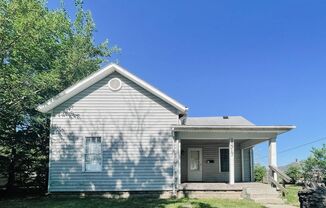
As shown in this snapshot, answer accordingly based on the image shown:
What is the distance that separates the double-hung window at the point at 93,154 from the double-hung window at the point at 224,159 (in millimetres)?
6999

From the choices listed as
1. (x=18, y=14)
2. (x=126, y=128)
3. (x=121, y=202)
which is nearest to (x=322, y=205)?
(x=121, y=202)

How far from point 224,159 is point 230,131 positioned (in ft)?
13.3

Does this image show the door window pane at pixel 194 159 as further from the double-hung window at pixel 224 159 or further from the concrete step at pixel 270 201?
the concrete step at pixel 270 201

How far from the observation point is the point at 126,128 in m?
15.2

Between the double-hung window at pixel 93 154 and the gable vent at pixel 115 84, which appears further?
the gable vent at pixel 115 84

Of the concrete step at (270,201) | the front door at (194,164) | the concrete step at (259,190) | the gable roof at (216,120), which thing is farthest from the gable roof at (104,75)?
the concrete step at (270,201)

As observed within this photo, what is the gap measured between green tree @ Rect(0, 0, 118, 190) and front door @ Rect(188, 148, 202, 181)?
8016 mm

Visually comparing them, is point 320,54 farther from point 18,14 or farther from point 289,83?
point 18,14

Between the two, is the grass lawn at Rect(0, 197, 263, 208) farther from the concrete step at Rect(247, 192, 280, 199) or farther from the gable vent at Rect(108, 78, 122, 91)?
the gable vent at Rect(108, 78, 122, 91)

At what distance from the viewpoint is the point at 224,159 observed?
62.2ft

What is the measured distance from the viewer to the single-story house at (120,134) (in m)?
14.9

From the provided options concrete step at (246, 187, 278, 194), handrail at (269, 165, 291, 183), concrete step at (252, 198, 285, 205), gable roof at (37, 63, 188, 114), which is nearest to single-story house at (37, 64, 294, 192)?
gable roof at (37, 63, 188, 114)

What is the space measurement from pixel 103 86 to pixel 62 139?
2.86 meters

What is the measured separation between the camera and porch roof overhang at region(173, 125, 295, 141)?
1497 centimetres
